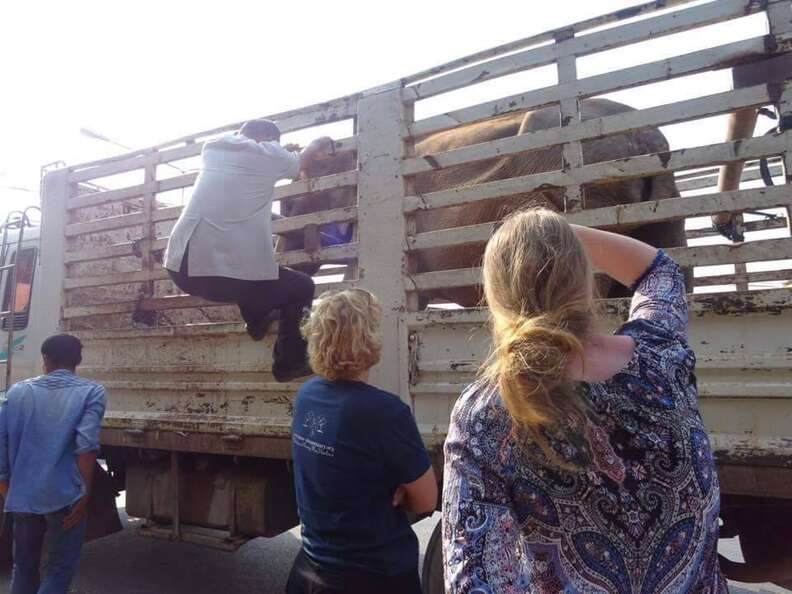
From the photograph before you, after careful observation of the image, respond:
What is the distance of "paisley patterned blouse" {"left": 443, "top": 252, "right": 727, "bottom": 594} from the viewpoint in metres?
1.07

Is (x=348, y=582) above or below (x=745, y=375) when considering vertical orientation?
below

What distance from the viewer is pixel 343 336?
198cm

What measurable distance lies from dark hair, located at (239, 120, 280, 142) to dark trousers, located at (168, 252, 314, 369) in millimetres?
750

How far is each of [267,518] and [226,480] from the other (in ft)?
1.21

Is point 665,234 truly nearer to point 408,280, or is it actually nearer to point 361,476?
point 408,280

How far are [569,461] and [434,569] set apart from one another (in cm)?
210

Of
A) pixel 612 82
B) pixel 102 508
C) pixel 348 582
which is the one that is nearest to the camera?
pixel 348 582

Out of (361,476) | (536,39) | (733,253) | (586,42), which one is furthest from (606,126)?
(361,476)

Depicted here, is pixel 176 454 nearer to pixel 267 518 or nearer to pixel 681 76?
pixel 267 518

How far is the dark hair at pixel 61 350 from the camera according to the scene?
3531 mm

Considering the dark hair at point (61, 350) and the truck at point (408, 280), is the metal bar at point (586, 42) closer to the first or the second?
the truck at point (408, 280)

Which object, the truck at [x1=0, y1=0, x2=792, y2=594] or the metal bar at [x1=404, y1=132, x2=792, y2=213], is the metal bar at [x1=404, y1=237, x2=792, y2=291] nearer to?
the truck at [x1=0, y1=0, x2=792, y2=594]

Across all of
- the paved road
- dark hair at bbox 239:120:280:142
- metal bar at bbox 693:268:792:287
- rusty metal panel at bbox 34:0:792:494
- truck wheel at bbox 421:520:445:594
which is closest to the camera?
rusty metal panel at bbox 34:0:792:494

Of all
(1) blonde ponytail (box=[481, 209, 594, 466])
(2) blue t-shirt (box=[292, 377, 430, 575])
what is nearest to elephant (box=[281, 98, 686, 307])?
(2) blue t-shirt (box=[292, 377, 430, 575])
